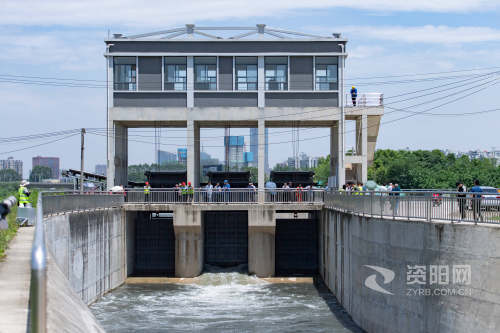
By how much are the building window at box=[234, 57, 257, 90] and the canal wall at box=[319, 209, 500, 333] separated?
18.0 m

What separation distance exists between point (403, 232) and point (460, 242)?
3455 millimetres

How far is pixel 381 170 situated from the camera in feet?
447

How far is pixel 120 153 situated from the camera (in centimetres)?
4609

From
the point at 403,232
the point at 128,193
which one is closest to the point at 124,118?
the point at 128,193

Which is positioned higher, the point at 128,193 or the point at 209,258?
the point at 128,193

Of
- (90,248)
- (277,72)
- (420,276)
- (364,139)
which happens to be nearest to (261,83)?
(277,72)

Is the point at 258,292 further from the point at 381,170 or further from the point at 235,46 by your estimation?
the point at 381,170

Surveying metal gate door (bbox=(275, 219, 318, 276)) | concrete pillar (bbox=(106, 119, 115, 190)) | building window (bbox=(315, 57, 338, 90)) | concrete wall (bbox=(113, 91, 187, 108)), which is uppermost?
building window (bbox=(315, 57, 338, 90))

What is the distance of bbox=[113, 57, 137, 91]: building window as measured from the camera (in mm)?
43906

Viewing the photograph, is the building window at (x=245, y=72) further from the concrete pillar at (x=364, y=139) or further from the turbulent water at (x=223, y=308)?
the turbulent water at (x=223, y=308)

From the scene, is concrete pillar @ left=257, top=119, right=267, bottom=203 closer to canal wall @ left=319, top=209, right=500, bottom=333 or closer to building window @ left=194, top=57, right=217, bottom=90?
building window @ left=194, top=57, right=217, bottom=90

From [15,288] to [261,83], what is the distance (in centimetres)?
3390

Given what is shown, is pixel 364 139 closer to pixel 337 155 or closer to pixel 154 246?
pixel 337 155

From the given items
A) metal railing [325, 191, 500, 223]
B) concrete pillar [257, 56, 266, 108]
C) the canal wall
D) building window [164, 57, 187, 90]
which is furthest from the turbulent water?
building window [164, 57, 187, 90]
